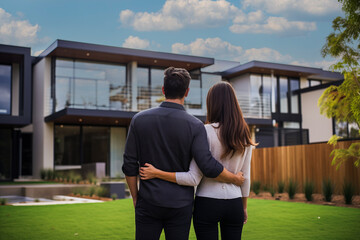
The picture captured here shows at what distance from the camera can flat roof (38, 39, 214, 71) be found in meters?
18.2

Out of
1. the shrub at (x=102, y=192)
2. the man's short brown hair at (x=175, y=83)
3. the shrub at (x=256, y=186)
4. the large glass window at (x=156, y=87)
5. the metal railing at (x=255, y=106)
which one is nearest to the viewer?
the man's short brown hair at (x=175, y=83)

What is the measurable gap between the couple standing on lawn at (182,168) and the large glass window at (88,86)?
1599 cm

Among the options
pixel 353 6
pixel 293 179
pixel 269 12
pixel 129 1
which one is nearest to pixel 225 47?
pixel 269 12

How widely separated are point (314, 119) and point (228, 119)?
71.0 ft

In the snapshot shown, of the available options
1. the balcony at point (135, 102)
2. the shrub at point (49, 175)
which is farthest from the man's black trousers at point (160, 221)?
the shrub at point (49, 175)

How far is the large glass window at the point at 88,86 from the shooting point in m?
18.2

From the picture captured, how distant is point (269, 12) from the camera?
47031mm

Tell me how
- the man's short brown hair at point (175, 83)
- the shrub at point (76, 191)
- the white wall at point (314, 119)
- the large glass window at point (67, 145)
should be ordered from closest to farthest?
1. the man's short brown hair at point (175, 83)
2. the shrub at point (76, 191)
3. the large glass window at point (67, 145)
4. the white wall at point (314, 119)

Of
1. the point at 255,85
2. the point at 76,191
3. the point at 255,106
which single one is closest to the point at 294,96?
the point at 255,85

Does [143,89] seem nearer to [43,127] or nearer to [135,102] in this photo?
[135,102]

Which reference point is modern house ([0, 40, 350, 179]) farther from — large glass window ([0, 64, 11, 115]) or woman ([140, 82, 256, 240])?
woman ([140, 82, 256, 240])

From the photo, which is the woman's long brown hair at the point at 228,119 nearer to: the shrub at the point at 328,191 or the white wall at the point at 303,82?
the shrub at the point at 328,191

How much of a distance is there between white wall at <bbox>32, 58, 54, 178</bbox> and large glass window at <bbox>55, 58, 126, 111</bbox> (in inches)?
29.7

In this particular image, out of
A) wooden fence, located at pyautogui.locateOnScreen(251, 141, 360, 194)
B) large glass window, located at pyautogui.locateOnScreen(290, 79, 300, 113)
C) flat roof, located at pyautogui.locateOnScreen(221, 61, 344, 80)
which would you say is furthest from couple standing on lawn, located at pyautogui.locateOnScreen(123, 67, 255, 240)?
large glass window, located at pyautogui.locateOnScreen(290, 79, 300, 113)
